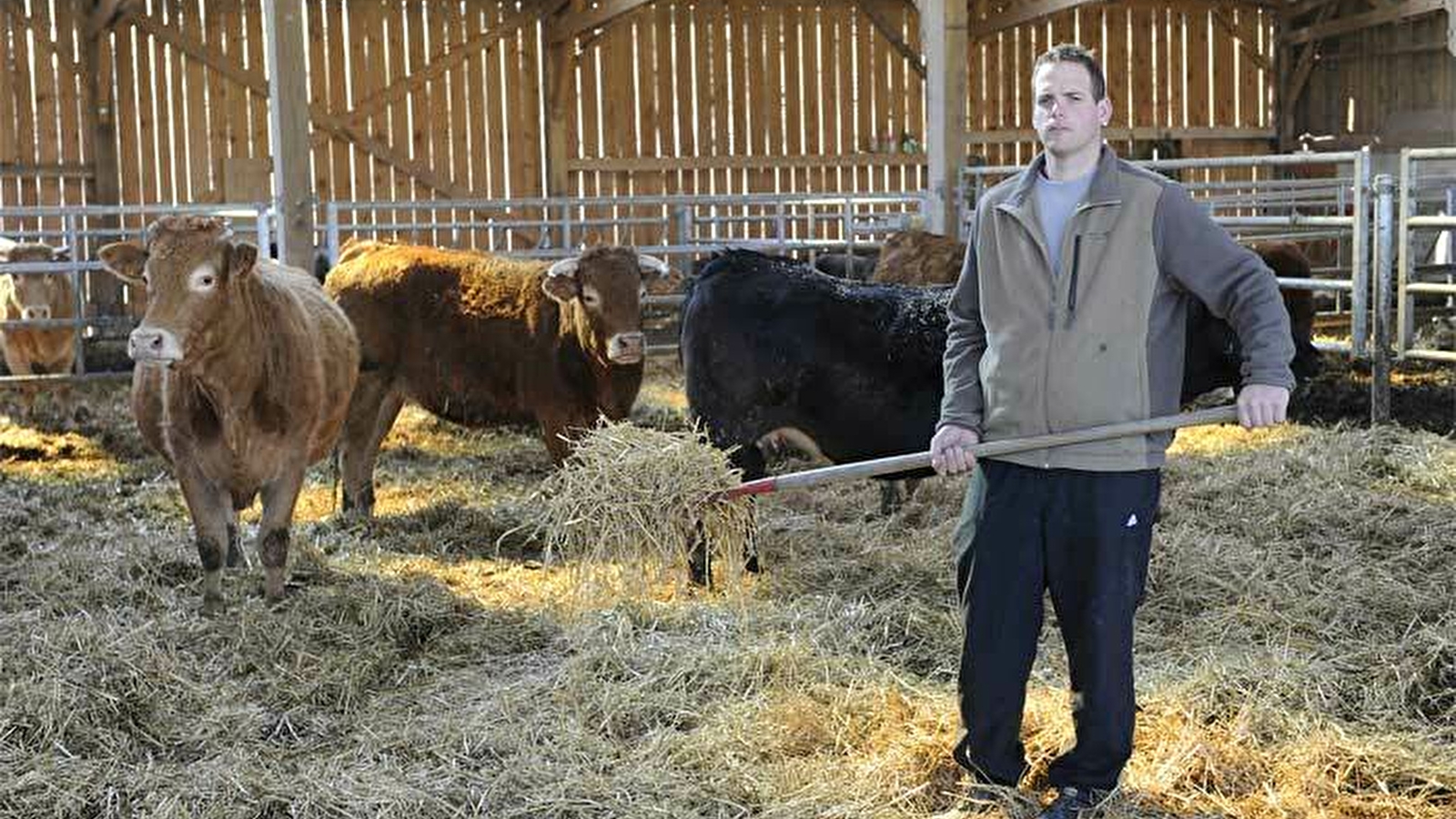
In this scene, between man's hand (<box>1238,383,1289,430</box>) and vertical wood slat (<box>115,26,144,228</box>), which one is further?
vertical wood slat (<box>115,26,144,228</box>)

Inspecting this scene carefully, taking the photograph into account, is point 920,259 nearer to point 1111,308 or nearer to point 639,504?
point 639,504

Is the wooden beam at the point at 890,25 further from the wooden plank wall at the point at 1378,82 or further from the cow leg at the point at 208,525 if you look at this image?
the cow leg at the point at 208,525

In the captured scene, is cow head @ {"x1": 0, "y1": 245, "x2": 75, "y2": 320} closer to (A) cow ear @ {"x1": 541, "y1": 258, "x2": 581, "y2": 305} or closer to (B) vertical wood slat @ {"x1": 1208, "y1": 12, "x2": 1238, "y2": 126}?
(A) cow ear @ {"x1": 541, "y1": 258, "x2": 581, "y2": 305}

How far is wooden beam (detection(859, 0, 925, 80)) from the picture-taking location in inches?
775

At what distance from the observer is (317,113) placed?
58.1ft

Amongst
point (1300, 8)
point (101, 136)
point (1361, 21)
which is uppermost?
point (1300, 8)

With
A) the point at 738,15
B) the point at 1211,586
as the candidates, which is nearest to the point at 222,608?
the point at 1211,586

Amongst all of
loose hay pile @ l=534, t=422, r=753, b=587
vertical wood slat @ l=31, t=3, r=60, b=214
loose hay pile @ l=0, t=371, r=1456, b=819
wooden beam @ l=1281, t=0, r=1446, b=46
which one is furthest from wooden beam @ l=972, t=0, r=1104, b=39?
loose hay pile @ l=534, t=422, r=753, b=587

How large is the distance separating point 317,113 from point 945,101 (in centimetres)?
895

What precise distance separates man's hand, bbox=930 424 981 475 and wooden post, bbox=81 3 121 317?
593 inches

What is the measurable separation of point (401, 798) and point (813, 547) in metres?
3.03

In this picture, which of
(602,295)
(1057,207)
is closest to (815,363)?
(602,295)

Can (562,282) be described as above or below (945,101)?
below

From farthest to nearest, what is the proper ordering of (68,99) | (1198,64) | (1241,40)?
(1241,40) → (1198,64) → (68,99)
